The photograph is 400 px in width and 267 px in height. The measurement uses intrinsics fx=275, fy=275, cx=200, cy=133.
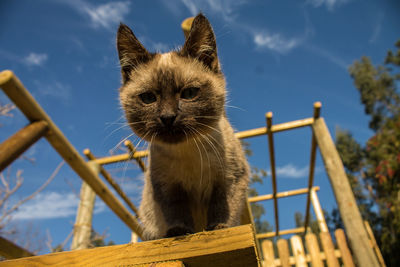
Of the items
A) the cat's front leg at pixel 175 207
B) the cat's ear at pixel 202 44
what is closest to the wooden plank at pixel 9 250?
the cat's front leg at pixel 175 207

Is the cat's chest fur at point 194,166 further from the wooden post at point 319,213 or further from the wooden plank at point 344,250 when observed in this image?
the wooden post at point 319,213

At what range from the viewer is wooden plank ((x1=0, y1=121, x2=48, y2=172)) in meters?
2.05

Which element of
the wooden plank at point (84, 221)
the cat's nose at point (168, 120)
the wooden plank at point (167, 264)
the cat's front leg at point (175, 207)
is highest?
the wooden plank at point (84, 221)

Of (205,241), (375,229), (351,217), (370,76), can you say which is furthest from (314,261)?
(370,76)

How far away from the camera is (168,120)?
1.56 meters

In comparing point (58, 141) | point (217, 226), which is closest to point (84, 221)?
point (58, 141)

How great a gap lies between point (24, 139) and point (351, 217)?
3681 mm

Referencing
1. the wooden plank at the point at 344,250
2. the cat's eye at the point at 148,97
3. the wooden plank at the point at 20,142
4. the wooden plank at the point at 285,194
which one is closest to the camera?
the cat's eye at the point at 148,97

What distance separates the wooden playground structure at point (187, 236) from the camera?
3.93 ft

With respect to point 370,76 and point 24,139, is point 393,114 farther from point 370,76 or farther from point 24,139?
point 24,139

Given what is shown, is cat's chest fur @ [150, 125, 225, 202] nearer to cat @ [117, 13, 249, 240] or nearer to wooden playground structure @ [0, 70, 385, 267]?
cat @ [117, 13, 249, 240]

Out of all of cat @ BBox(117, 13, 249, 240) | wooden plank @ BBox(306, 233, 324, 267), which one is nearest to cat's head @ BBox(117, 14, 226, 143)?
cat @ BBox(117, 13, 249, 240)

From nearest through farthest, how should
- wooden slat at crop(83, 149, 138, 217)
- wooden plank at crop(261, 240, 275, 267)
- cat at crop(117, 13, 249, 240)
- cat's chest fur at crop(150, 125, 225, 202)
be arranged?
cat at crop(117, 13, 249, 240), cat's chest fur at crop(150, 125, 225, 202), wooden slat at crop(83, 149, 138, 217), wooden plank at crop(261, 240, 275, 267)

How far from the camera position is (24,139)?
2287 mm
